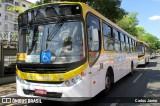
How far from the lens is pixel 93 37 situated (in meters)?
7.14

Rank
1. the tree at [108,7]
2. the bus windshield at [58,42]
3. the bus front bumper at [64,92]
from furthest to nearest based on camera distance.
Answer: the tree at [108,7], the bus windshield at [58,42], the bus front bumper at [64,92]

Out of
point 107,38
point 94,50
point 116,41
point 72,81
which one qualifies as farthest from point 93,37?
point 116,41

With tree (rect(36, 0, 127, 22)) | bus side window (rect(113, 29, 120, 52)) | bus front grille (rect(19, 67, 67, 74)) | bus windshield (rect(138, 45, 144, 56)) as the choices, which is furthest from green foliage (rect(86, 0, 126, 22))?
bus front grille (rect(19, 67, 67, 74))

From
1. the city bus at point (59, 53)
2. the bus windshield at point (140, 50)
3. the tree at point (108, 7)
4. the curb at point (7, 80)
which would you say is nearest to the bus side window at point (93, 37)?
the city bus at point (59, 53)

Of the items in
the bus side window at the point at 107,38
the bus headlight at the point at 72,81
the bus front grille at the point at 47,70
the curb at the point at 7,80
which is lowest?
the curb at the point at 7,80

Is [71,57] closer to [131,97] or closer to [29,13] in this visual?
[29,13]

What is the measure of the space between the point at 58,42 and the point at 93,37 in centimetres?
112

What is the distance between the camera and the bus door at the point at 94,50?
6914 mm

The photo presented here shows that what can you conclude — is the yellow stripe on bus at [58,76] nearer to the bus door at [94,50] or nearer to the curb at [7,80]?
the bus door at [94,50]

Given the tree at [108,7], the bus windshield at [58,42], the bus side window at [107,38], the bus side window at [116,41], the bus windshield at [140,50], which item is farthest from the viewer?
the bus windshield at [140,50]

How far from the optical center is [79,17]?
262 inches

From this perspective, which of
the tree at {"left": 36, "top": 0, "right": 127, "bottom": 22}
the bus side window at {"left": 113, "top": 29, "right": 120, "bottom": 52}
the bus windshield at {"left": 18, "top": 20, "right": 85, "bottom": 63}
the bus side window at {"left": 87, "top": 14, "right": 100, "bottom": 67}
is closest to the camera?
the bus windshield at {"left": 18, "top": 20, "right": 85, "bottom": 63}

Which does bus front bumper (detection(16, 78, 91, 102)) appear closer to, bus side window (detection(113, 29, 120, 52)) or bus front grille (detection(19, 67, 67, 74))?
bus front grille (detection(19, 67, 67, 74))

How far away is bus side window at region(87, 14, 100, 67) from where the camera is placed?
6.89m
